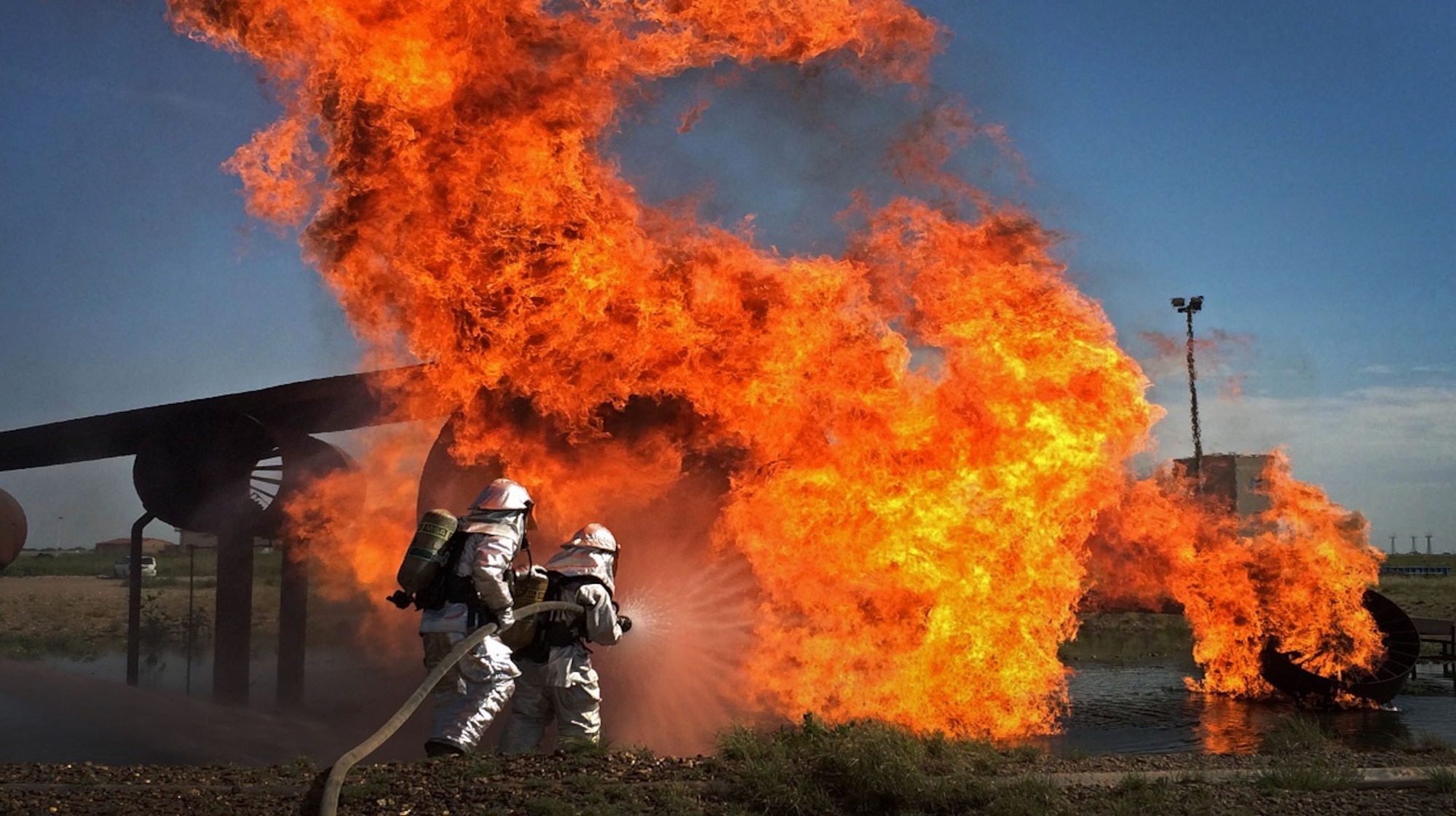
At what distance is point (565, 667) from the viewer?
8.84 m

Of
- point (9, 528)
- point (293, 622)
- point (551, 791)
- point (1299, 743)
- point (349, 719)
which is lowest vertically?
point (349, 719)

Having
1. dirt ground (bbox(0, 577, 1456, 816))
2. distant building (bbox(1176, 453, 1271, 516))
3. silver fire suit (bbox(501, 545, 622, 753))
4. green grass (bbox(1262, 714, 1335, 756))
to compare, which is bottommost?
green grass (bbox(1262, 714, 1335, 756))

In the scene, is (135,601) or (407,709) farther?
(135,601)

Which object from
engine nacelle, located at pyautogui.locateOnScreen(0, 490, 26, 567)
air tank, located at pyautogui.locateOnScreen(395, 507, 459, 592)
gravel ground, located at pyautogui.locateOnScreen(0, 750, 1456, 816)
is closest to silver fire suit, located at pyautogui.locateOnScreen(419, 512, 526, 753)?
air tank, located at pyautogui.locateOnScreen(395, 507, 459, 592)

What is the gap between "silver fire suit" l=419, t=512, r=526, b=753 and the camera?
26.9 feet

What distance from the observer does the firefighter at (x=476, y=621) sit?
8203mm

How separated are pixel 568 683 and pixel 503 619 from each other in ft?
3.35

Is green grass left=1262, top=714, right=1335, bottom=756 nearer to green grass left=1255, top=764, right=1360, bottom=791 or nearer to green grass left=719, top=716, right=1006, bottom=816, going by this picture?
green grass left=1255, top=764, right=1360, bottom=791

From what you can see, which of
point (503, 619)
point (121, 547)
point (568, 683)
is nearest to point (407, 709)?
point (503, 619)

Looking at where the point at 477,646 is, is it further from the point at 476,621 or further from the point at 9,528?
the point at 9,528

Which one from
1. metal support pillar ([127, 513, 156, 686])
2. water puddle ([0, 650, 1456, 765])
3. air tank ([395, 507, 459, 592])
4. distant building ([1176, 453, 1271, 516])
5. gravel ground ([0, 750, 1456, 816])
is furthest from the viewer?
distant building ([1176, 453, 1271, 516])

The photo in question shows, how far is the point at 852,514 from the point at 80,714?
1083 cm

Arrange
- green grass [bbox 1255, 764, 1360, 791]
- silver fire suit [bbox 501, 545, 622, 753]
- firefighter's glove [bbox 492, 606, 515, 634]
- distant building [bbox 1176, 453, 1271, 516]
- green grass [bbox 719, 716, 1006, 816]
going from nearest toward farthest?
green grass [bbox 719, 716, 1006, 816] → green grass [bbox 1255, 764, 1360, 791] → firefighter's glove [bbox 492, 606, 515, 634] → silver fire suit [bbox 501, 545, 622, 753] → distant building [bbox 1176, 453, 1271, 516]

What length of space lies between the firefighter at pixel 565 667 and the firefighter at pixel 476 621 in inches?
13.0
